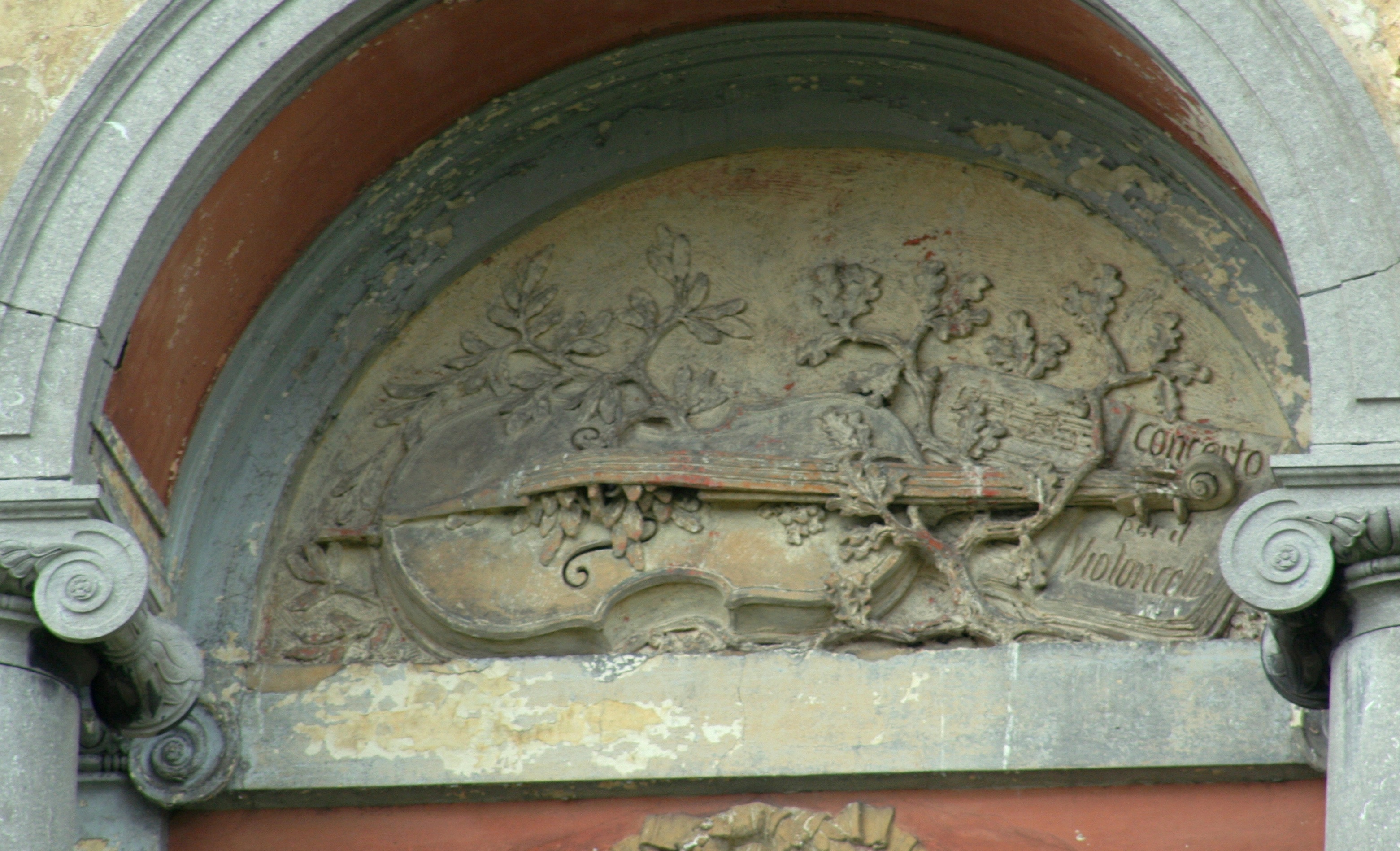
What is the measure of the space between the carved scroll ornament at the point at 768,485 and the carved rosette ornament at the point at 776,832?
41cm

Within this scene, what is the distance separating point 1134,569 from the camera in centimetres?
408

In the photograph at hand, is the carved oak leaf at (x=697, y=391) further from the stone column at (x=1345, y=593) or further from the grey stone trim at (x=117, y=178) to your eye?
the stone column at (x=1345, y=593)

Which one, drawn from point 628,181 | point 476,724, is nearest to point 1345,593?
point 476,724

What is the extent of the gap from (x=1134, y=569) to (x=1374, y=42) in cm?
134

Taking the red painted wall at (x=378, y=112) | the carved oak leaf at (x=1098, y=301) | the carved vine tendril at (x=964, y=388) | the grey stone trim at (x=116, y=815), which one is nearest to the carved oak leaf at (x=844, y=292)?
the carved vine tendril at (x=964, y=388)

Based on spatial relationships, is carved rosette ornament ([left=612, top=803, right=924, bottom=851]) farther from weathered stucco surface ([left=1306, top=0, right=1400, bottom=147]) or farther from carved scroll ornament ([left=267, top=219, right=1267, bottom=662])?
weathered stucco surface ([left=1306, top=0, right=1400, bottom=147])

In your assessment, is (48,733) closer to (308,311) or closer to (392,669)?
(392,669)

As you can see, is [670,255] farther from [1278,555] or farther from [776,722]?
[1278,555]

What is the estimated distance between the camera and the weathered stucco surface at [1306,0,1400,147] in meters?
3.22

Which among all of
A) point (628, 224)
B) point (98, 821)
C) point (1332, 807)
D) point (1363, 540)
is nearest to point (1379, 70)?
point (1363, 540)

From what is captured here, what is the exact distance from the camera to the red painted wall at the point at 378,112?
149 inches

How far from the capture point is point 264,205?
3.98 m

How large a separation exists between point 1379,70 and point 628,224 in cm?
194

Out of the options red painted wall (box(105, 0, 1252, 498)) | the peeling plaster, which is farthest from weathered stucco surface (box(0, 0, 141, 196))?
the peeling plaster
